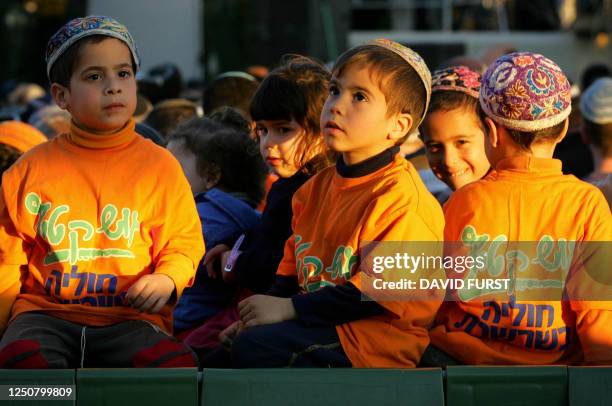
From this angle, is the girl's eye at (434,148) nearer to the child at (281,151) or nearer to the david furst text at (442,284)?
the child at (281,151)

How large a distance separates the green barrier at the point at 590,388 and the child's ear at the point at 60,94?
186 centimetres

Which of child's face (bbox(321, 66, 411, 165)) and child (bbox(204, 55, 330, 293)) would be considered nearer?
child's face (bbox(321, 66, 411, 165))

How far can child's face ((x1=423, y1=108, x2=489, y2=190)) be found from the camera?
14.0ft

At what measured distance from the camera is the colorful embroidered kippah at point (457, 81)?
14.2 ft

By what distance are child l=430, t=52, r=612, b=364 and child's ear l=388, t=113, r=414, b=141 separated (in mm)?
252

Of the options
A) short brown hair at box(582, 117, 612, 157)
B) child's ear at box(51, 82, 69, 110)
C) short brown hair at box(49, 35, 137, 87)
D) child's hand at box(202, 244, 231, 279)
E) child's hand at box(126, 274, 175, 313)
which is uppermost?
short brown hair at box(49, 35, 137, 87)

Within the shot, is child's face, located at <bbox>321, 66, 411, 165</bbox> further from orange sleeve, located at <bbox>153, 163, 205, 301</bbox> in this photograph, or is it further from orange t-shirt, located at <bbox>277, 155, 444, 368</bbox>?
orange sleeve, located at <bbox>153, 163, 205, 301</bbox>

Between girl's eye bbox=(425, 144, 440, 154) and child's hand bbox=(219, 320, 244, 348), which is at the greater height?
girl's eye bbox=(425, 144, 440, 154)

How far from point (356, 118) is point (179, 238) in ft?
2.28

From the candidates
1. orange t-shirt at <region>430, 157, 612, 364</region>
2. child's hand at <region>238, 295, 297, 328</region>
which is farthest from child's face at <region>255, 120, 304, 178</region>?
orange t-shirt at <region>430, 157, 612, 364</region>

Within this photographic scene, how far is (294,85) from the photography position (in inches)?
166

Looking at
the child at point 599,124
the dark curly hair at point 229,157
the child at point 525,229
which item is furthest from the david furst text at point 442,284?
the child at point 599,124

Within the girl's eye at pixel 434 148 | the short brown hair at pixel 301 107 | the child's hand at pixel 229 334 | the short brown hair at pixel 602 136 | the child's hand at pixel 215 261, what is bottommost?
the child's hand at pixel 229 334

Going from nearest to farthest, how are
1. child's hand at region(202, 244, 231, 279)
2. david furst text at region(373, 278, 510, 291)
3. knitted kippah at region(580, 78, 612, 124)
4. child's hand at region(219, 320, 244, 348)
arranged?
david furst text at region(373, 278, 510, 291), child's hand at region(219, 320, 244, 348), child's hand at region(202, 244, 231, 279), knitted kippah at region(580, 78, 612, 124)
